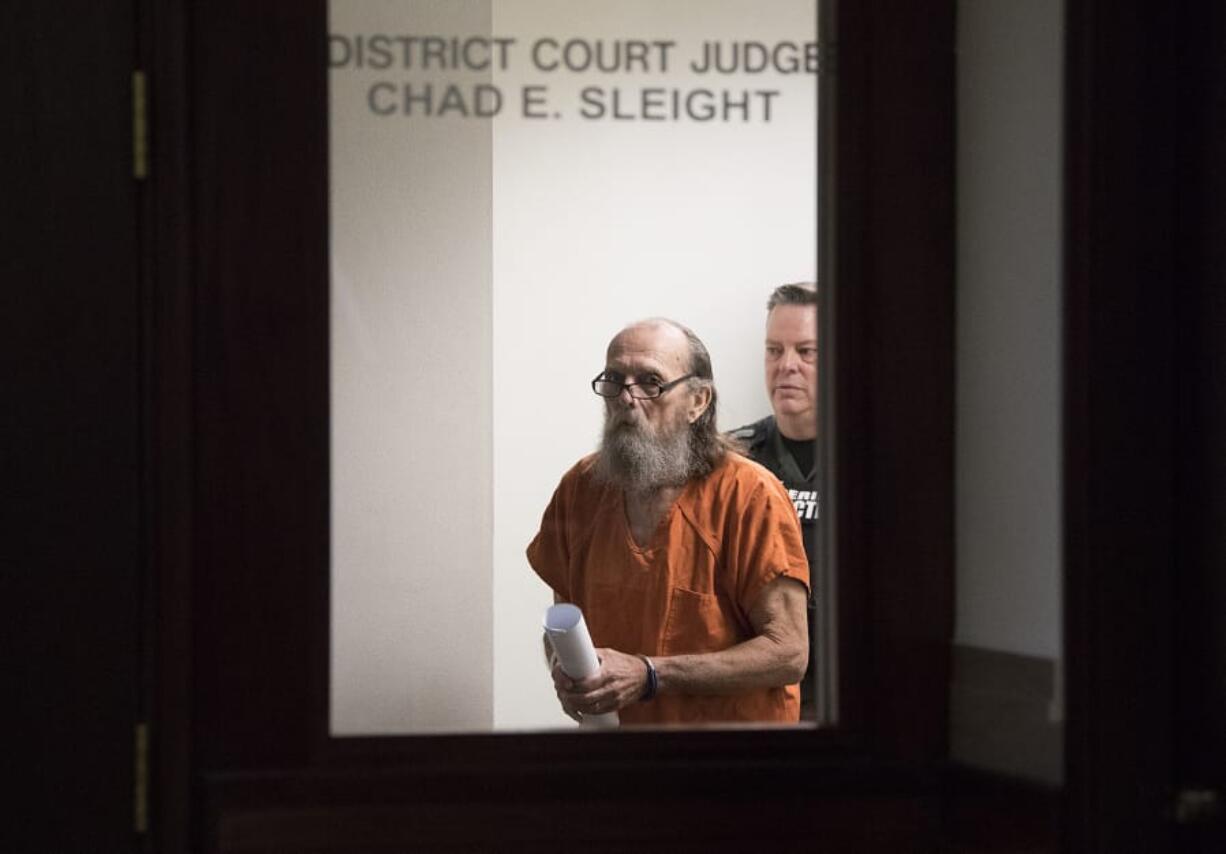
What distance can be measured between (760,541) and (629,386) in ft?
0.82

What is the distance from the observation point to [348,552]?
1687mm

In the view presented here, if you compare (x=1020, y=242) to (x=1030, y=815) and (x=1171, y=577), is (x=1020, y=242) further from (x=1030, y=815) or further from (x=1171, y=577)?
(x=1030, y=815)

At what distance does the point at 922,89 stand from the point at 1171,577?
622 millimetres

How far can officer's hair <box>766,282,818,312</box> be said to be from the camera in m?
1.75

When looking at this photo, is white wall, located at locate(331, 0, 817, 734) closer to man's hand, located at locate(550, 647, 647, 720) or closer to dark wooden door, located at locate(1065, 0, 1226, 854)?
man's hand, located at locate(550, 647, 647, 720)

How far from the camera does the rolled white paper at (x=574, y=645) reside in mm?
1727

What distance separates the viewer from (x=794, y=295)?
175cm

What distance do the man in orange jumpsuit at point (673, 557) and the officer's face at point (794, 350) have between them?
8 cm

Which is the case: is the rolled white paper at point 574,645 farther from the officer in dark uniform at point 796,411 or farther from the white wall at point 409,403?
the officer in dark uniform at point 796,411
